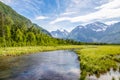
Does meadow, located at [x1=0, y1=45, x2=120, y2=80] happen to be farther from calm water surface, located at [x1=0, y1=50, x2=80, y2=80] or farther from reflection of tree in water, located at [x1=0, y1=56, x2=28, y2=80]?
reflection of tree in water, located at [x1=0, y1=56, x2=28, y2=80]

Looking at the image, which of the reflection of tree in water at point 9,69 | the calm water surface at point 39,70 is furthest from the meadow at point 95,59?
the reflection of tree in water at point 9,69

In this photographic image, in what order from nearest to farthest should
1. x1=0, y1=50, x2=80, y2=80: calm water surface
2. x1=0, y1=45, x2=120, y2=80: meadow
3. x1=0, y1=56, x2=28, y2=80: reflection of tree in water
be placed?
x1=0, y1=50, x2=80, y2=80: calm water surface < x1=0, y1=56, x2=28, y2=80: reflection of tree in water < x1=0, y1=45, x2=120, y2=80: meadow

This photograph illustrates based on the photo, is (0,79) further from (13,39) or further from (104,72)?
(13,39)

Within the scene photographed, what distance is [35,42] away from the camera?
159500 mm

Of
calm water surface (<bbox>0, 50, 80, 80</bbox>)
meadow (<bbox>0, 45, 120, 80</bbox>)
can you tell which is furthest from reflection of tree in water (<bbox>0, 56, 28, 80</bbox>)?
meadow (<bbox>0, 45, 120, 80</bbox>)

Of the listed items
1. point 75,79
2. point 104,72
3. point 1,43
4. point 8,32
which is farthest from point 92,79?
point 8,32

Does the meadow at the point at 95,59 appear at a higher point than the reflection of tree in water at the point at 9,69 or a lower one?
higher

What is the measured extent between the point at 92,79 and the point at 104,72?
6.96 metres

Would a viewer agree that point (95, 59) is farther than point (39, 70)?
Yes

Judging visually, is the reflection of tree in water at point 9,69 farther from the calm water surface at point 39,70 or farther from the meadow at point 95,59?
the meadow at point 95,59

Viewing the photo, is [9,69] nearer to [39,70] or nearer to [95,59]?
[39,70]

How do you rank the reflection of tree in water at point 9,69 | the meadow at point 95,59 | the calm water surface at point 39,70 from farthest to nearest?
the meadow at point 95,59, the reflection of tree in water at point 9,69, the calm water surface at point 39,70

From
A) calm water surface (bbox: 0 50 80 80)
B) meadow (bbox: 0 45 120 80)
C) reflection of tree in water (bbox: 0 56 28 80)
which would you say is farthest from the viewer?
meadow (bbox: 0 45 120 80)

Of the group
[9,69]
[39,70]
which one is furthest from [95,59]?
[9,69]
